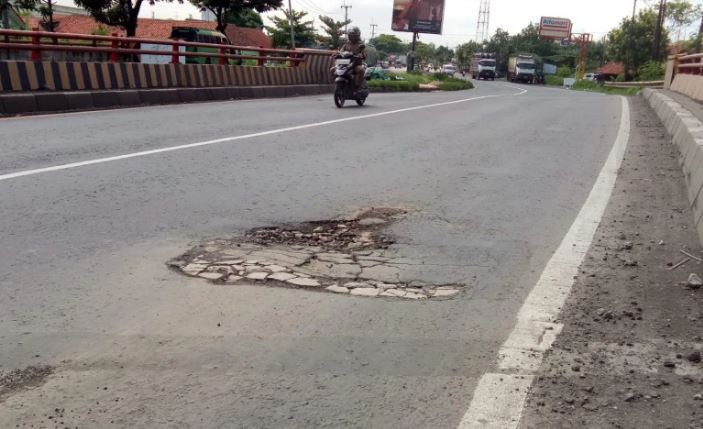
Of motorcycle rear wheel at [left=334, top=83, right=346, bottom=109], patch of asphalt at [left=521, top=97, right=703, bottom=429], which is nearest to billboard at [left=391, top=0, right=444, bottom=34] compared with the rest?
motorcycle rear wheel at [left=334, top=83, right=346, bottom=109]

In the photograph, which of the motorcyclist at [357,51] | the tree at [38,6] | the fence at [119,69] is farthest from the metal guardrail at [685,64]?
the tree at [38,6]

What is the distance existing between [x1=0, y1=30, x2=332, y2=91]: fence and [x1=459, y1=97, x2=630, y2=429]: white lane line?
10.2 m

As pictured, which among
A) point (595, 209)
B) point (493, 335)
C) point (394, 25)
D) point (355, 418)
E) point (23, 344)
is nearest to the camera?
point (355, 418)

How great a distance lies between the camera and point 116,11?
34.6 metres

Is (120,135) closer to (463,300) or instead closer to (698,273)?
(463,300)

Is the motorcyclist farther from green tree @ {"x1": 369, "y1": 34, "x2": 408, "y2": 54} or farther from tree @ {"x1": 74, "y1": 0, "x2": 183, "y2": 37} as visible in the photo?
green tree @ {"x1": 369, "y1": 34, "x2": 408, "y2": 54}

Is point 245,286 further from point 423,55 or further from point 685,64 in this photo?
point 423,55

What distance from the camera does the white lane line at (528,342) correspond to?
7.88ft

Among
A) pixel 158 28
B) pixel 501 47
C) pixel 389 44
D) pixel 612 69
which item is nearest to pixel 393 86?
pixel 158 28

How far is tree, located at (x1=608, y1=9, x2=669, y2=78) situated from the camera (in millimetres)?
59719

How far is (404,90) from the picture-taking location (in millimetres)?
33281

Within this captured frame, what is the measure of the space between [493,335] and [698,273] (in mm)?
1788

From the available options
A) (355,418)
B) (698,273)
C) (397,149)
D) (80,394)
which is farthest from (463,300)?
(397,149)

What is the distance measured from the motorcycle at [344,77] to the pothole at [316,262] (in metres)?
Result: 10.1
